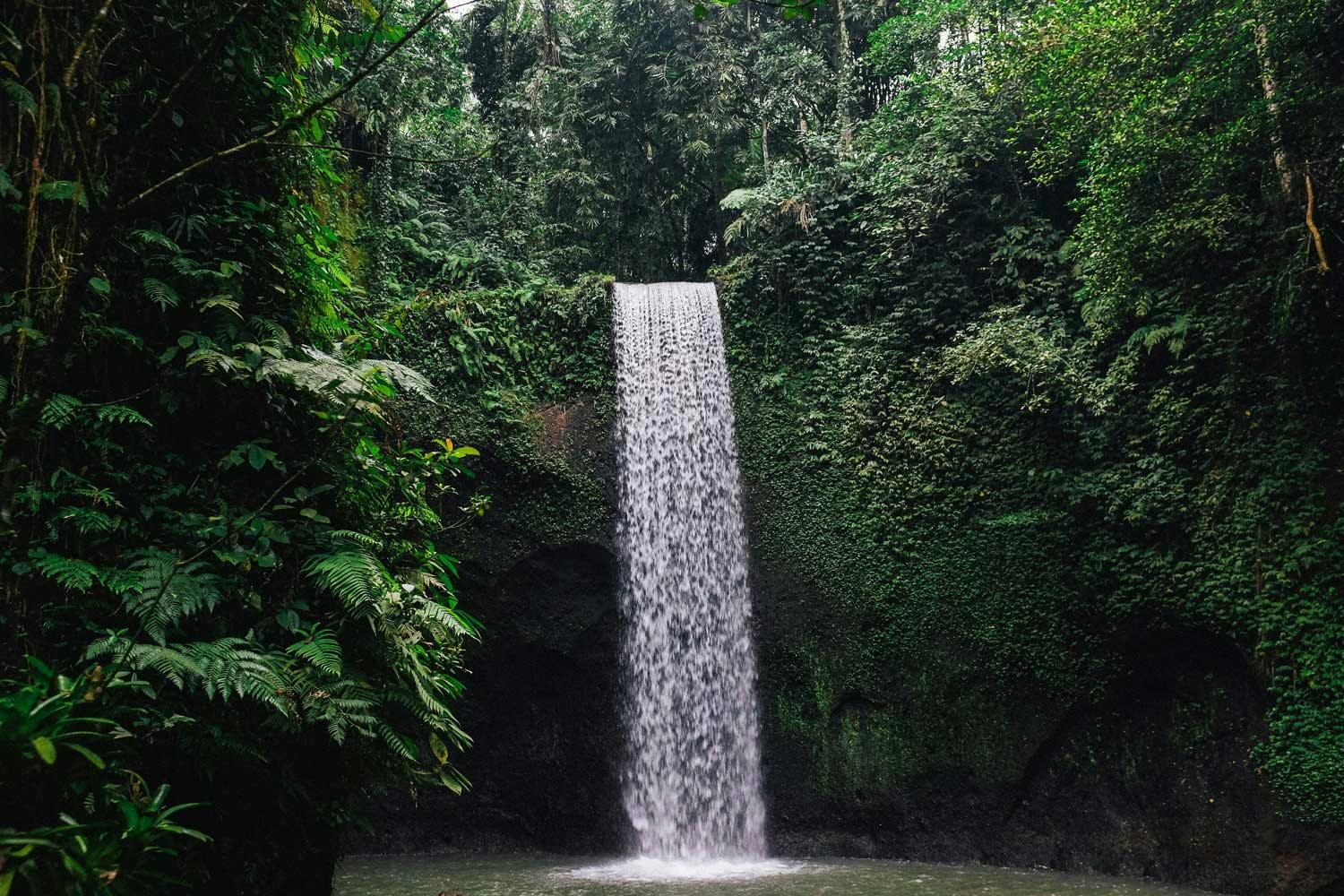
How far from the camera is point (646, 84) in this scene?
15930 mm

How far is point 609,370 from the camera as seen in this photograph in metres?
10.8

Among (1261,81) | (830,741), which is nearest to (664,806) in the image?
(830,741)

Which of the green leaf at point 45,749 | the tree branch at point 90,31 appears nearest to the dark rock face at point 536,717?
the tree branch at point 90,31

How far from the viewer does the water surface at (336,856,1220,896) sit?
7086mm

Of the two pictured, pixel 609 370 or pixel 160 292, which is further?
pixel 609 370

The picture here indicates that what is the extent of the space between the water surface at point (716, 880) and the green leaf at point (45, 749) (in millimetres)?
5577

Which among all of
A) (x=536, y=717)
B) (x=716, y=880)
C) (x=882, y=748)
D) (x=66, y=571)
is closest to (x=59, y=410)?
(x=66, y=571)

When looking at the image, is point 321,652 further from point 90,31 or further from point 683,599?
point 683,599

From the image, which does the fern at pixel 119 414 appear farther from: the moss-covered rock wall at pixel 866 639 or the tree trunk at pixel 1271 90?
the tree trunk at pixel 1271 90

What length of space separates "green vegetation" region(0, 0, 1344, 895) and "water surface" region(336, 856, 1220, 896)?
1137mm

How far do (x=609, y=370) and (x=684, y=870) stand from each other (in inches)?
227

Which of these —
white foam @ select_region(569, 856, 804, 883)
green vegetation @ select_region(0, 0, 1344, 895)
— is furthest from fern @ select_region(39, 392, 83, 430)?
white foam @ select_region(569, 856, 804, 883)

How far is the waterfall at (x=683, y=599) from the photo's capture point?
920cm

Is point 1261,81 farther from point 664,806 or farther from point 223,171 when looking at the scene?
point 664,806
